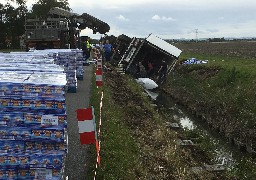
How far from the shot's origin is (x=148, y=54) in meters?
31.3

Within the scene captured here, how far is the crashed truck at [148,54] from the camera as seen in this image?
29000mm

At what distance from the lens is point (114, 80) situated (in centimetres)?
2866

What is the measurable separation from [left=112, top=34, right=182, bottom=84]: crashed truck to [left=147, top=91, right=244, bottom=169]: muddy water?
9.66 feet

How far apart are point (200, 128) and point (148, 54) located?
13351 mm

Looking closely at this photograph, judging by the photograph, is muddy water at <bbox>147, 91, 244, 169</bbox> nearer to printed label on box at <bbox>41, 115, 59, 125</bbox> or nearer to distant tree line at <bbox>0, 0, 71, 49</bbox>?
printed label on box at <bbox>41, 115, 59, 125</bbox>

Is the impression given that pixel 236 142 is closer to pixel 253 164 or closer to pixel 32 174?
pixel 253 164

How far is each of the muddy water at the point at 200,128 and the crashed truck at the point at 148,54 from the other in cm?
294

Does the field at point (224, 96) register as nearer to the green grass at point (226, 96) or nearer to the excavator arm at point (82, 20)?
the green grass at point (226, 96)

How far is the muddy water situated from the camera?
1431cm

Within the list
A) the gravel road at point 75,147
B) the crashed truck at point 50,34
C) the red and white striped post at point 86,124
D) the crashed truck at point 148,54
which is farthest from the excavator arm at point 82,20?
the red and white striped post at point 86,124

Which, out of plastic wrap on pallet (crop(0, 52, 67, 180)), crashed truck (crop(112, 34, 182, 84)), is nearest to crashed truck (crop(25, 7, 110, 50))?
crashed truck (crop(112, 34, 182, 84))

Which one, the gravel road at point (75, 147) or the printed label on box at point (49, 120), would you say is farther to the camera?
the gravel road at point (75, 147)

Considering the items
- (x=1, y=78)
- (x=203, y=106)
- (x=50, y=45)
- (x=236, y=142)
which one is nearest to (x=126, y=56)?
(x=50, y=45)

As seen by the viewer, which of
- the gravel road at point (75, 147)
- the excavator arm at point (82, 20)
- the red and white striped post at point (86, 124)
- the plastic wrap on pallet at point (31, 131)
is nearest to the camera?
the plastic wrap on pallet at point (31, 131)
